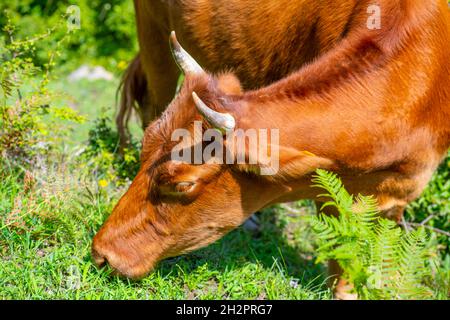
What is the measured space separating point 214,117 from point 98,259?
129cm

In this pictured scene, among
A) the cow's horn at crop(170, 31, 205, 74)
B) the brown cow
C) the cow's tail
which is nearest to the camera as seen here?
the brown cow

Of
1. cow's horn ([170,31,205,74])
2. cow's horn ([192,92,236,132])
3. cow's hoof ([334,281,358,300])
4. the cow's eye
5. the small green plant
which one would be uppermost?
cow's horn ([170,31,205,74])

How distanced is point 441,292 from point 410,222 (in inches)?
45.9

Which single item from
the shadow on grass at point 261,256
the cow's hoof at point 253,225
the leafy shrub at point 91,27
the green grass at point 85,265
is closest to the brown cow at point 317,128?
the green grass at point 85,265

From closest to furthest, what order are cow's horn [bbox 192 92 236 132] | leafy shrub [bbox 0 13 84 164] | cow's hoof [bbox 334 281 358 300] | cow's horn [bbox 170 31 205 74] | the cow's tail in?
cow's horn [bbox 192 92 236 132], cow's horn [bbox 170 31 205 74], cow's hoof [bbox 334 281 358 300], leafy shrub [bbox 0 13 84 164], the cow's tail

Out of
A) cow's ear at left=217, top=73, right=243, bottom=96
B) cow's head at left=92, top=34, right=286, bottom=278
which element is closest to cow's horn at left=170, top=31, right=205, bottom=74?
cow's head at left=92, top=34, right=286, bottom=278

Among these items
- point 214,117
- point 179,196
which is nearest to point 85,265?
point 179,196

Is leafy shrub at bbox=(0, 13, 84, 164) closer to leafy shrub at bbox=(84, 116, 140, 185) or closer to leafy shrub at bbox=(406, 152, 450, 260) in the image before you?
leafy shrub at bbox=(84, 116, 140, 185)

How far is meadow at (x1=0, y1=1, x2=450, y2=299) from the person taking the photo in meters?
4.30

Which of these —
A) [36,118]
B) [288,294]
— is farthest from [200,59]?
[288,294]

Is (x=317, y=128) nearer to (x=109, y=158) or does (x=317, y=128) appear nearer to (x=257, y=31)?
(x=257, y=31)

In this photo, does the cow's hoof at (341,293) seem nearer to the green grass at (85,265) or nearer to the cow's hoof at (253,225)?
the green grass at (85,265)

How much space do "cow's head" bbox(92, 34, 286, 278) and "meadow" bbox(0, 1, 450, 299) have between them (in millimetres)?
209

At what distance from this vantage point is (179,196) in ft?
13.6
